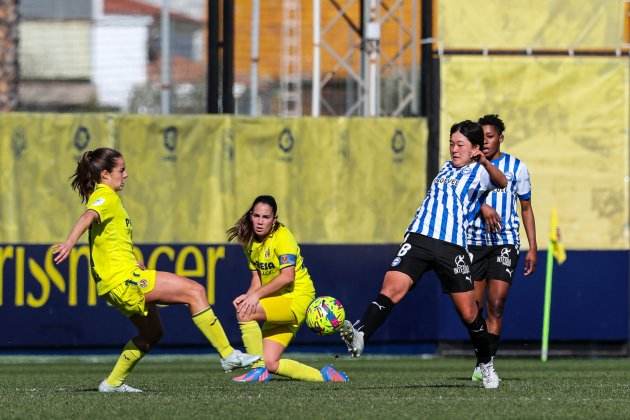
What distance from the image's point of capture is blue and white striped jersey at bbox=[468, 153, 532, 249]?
13086 millimetres

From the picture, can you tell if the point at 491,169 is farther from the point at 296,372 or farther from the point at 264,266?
the point at 296,372

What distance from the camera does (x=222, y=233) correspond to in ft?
57.9

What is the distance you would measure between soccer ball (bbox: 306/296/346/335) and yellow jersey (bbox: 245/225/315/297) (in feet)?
2.94

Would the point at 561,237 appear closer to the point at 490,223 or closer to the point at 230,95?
the point at 230,95

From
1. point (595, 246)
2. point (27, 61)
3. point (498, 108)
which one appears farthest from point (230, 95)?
point (27, 61)

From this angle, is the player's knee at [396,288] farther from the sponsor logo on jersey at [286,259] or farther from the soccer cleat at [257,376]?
the soccer cleat at [257,376]

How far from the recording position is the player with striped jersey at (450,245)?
446 inches

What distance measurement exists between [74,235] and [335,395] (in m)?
2.01

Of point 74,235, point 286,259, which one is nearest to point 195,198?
point 286,259

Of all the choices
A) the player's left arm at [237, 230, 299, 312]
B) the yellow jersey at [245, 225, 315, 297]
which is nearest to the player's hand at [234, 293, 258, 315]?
the player's left arm at [237, 230, 299, 312]

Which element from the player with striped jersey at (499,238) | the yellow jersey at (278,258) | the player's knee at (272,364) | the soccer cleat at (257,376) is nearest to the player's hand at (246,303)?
the yellow jersey at (278,258)

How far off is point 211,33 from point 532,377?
6173 millimetres

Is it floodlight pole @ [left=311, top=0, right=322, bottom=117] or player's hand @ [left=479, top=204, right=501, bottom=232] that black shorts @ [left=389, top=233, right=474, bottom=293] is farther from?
floodlight pole @ [left=311, top=0, right=322, bottom=117]

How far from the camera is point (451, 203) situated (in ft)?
37.7
